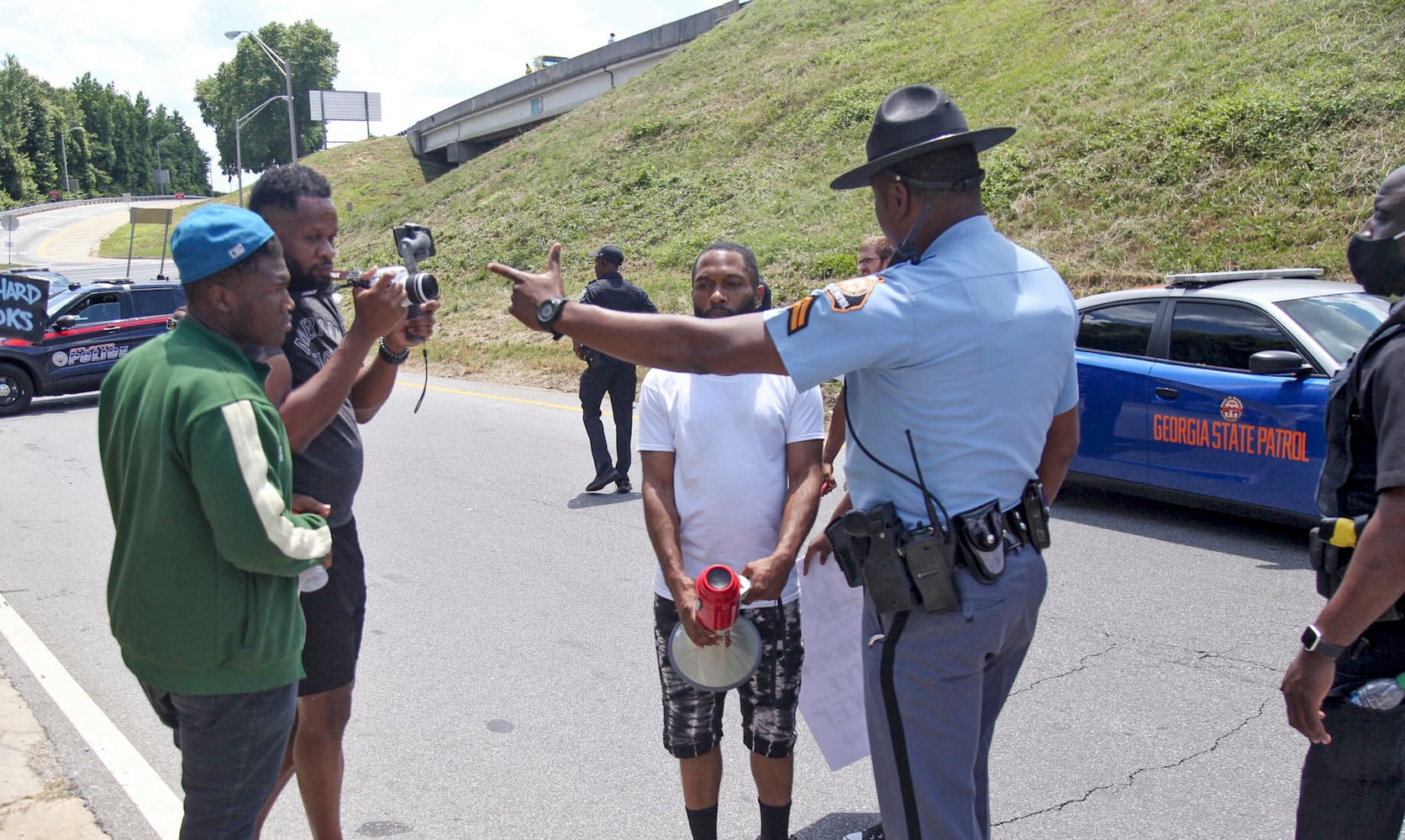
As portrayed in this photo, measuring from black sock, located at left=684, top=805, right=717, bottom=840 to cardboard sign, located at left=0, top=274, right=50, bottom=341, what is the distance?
441cm

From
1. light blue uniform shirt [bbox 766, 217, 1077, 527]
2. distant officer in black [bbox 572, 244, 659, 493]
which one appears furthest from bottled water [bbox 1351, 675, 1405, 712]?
distant officer in black [bbox 572, 244, 659, 493]

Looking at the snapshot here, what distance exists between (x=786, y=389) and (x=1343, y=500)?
4.64 feet

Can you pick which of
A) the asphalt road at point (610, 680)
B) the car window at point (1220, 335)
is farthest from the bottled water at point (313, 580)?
the car window at point (1220, 335)

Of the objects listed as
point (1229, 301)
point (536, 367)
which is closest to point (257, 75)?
point (536, 367)

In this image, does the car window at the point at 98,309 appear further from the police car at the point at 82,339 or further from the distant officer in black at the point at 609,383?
the distant officer in black at the point at 609,383

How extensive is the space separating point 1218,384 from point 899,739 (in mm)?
5117

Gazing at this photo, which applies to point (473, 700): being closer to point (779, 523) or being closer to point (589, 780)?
point (589, 780)

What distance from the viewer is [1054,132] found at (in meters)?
17.8

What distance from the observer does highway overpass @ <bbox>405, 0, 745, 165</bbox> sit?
40.7 metres

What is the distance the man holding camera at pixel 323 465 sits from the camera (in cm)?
291

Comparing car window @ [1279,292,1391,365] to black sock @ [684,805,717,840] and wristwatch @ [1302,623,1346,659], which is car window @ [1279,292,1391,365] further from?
black sock @ [684,805,717,840]

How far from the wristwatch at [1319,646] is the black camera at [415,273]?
200cm

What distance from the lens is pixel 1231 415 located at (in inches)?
255

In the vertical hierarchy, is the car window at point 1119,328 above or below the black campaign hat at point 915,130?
below
